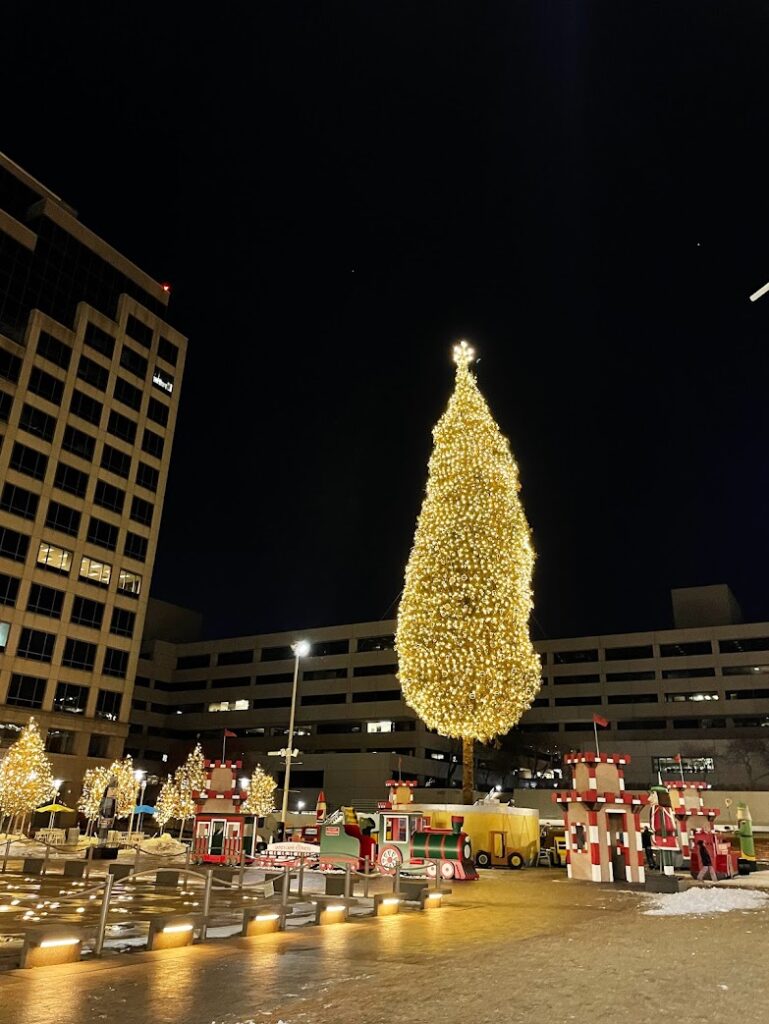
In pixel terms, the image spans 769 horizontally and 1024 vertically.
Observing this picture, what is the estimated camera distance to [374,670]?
277 feet

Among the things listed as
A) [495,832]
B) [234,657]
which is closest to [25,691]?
[234,657]

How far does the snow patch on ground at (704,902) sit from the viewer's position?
16047 millimetres

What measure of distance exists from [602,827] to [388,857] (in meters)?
8.07

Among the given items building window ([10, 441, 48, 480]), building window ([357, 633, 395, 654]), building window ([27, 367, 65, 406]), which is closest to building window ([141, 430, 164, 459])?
building window ([27, 367, 65, 406])

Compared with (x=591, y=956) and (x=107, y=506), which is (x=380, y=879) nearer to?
(x=591, y=956)

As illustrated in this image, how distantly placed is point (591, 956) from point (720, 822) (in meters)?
54.1

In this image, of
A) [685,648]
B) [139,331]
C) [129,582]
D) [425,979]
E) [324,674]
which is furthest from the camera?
[324,674]

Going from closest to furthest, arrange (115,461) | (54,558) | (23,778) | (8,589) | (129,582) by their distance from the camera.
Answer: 1. (23,778)
2. (8,589)
3. (54,558)
4. (129,582)
5. (115,461)

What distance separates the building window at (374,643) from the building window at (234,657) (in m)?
16.2

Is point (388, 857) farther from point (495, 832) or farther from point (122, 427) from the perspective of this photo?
point (122, 427)

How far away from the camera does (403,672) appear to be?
34.2 metres

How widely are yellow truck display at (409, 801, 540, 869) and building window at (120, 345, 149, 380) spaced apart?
5668 centimetres

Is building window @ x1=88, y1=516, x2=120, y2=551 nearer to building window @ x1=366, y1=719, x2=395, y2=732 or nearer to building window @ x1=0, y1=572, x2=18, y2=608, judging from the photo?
building window @ x1=0, y1=572, x2=18, y2=608

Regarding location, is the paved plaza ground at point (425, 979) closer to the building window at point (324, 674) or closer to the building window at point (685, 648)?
the building window at point (324, 674)
